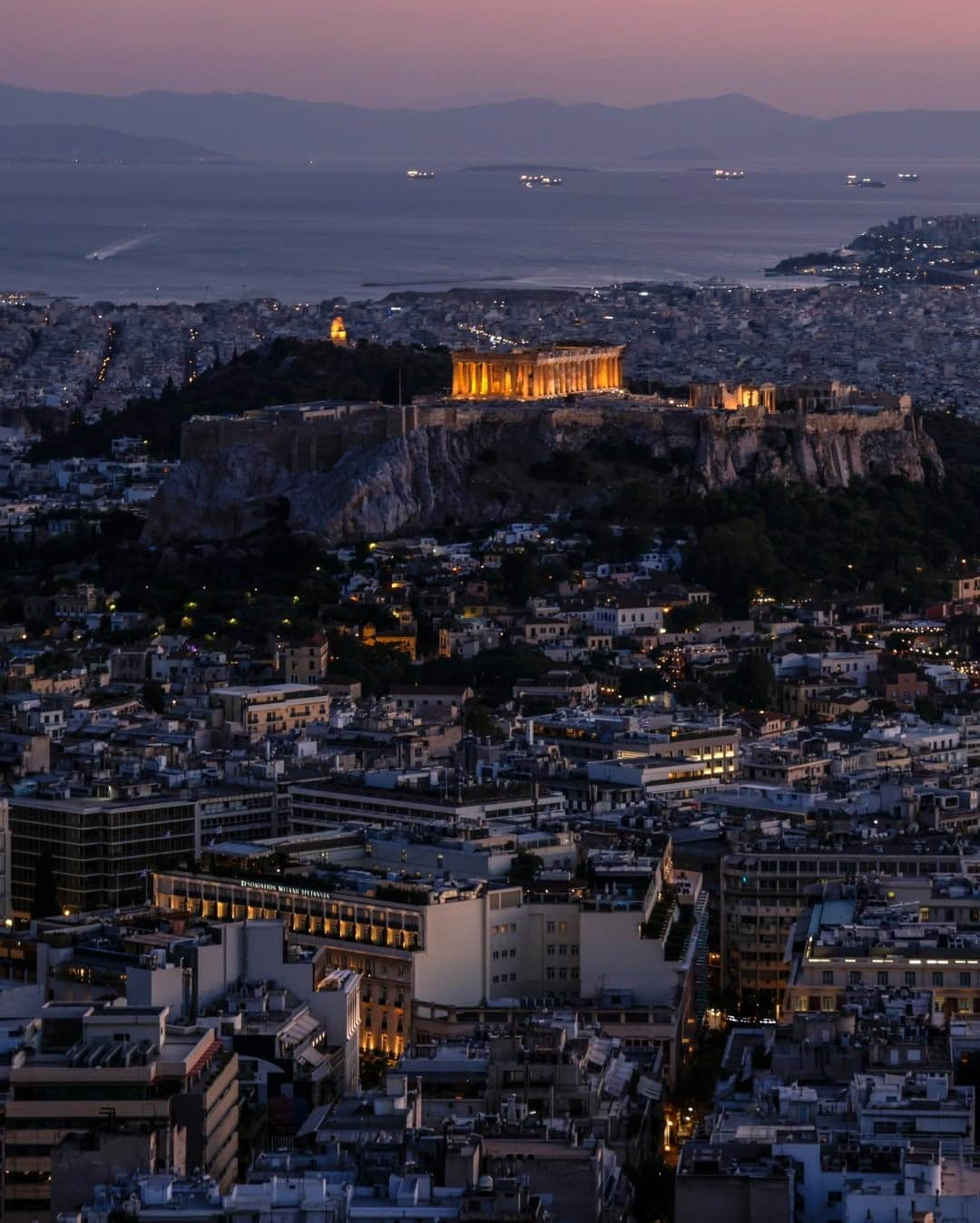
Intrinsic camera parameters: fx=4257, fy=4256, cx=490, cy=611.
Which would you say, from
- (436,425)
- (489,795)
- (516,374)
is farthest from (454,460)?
(489,795)

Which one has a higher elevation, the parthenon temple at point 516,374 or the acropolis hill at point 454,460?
the parthenon temple at point 516,374

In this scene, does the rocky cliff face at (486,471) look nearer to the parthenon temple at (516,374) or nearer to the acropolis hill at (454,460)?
the acropolis hill at (454,460)

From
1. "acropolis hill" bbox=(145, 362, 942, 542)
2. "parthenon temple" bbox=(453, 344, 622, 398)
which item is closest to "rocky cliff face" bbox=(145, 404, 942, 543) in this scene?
"acropolis hill" bbox=(145, 362, 942, 542)

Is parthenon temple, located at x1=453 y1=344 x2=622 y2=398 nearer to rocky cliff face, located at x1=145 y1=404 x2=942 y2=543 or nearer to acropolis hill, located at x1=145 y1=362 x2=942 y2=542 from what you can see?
acropolis hill, located at x1=145 y1=362 x2=942 y2=542

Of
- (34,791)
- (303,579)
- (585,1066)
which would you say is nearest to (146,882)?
(34,791)

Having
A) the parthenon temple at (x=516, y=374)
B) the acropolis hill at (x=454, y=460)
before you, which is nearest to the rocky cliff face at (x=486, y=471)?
the acropolis hill at (x=454, y=460)

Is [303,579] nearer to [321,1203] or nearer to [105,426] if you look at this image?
[105,426]
